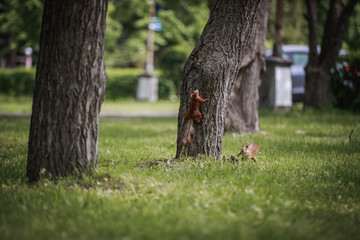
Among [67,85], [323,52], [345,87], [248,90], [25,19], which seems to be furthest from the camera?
[25,19]

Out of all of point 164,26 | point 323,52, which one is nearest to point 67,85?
point 323,52

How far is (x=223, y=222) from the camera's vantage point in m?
2.61

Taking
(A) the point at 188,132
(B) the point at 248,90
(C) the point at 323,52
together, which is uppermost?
(C) the point at 323,52

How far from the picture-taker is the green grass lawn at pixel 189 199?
8.16 ft

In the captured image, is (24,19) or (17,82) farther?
(24,19)

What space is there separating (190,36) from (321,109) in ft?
51.6

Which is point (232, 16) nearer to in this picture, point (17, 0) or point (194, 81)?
point (194, 81)

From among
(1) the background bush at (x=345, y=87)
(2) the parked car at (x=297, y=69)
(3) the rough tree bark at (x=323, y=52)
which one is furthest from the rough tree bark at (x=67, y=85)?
(2) the parked car at (x=297, y=69)

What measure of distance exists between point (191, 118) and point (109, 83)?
16088 millimetres

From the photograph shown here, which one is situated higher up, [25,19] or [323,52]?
[25,19]

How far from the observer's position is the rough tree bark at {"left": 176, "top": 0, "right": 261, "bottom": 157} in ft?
13.7

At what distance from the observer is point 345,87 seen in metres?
11.3

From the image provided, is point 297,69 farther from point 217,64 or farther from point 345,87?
point 217,64

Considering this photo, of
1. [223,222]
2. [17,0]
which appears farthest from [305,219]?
[17,0]
